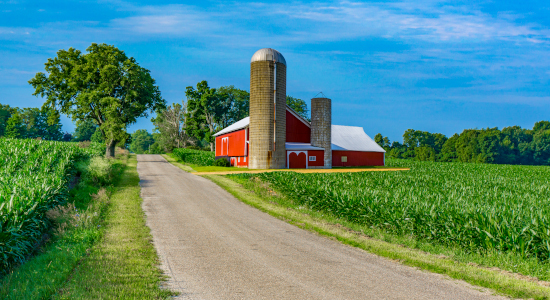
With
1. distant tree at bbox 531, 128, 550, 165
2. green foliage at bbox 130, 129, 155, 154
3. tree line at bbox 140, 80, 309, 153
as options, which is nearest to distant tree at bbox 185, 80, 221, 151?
tree line at bbox 140, 80, 309, 153

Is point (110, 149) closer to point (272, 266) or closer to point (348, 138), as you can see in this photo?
point (348, 138)

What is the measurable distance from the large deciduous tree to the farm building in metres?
13.2

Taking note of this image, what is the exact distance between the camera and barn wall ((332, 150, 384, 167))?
47.3 metres

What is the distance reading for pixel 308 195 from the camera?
1594 centimetres

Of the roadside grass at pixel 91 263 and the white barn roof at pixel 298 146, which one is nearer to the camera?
the roadside grass at pixel 91 263

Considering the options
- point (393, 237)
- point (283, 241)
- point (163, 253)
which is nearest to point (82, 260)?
point (163, 253)

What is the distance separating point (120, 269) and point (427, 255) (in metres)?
7.03

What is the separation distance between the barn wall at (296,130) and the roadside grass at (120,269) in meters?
33.6

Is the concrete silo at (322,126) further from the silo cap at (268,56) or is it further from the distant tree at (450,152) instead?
the distant tree at (450,152)

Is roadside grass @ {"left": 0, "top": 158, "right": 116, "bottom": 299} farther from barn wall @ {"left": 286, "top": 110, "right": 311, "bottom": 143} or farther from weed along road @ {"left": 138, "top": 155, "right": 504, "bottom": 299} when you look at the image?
barn wall @ {"left": 286, "top": 110, "right": 311, "bottom": 143}

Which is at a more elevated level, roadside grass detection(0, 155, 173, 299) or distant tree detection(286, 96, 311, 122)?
distant tree detection(286, 96, 311, 122)

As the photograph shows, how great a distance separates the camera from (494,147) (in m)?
85.9

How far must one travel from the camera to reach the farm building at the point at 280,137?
38.2 metres

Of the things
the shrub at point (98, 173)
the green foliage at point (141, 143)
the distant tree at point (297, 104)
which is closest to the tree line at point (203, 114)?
the distant tree at point (297, 104)
